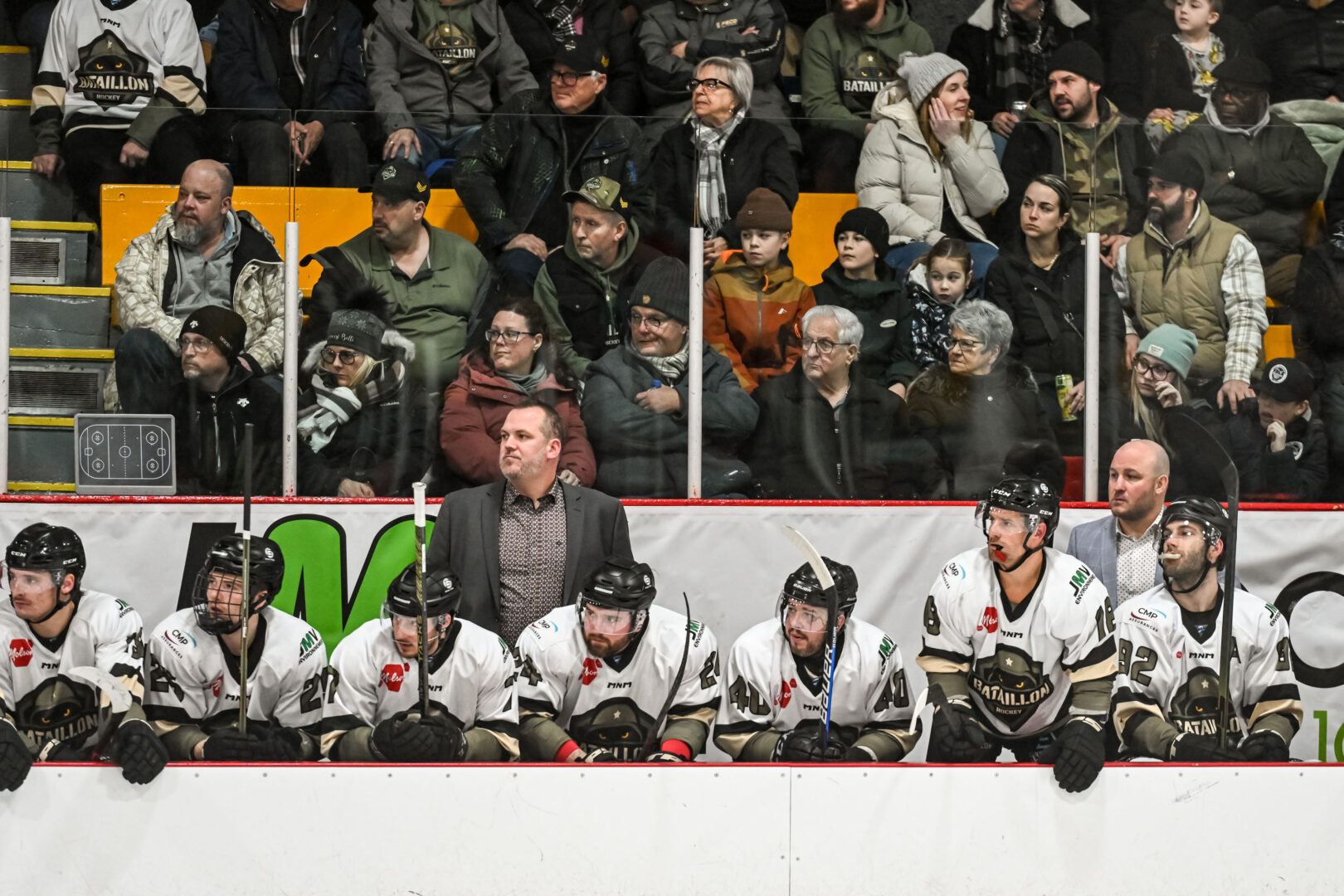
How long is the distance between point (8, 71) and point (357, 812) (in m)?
4.37

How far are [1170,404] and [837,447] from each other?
1.20 metres

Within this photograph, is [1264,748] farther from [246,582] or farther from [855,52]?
[855,52]

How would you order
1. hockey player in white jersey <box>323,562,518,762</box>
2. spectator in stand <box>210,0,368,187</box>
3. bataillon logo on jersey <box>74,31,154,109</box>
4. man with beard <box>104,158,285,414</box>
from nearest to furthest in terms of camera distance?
hockey player in white jersey <box>323,562,518,762</box> < man with beard <box>104,158,285,414</box> < bataillon logo on jersey <box>74,31,154,109</box> < spectator in stand <box>210,0,368,187</box>

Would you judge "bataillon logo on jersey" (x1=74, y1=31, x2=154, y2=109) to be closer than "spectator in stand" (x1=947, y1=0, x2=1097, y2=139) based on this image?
Yes

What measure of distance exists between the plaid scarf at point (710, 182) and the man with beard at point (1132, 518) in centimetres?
168

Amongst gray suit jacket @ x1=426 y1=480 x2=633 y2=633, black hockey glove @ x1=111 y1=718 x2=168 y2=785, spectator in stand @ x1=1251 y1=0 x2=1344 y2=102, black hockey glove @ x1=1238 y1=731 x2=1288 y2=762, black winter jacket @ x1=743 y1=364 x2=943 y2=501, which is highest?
spectator in stand @ x1=1251 y1=0 x2=1344 y2=102

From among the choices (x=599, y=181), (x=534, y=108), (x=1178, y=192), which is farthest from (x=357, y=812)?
(x=1178, y=192)

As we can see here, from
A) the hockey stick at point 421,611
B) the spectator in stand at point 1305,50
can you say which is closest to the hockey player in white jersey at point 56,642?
the hockey stick at point 421,611

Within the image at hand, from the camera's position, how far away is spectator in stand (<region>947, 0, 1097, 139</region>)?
6742 mm

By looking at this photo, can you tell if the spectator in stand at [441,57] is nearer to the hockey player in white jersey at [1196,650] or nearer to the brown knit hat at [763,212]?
the brown knit hat at [763,212]

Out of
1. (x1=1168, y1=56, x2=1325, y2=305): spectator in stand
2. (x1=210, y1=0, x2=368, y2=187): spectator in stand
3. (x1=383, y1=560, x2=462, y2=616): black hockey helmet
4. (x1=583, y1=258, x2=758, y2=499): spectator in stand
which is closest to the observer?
(x1=383, y1=560, x2=462, y2=616): black hockey helmet

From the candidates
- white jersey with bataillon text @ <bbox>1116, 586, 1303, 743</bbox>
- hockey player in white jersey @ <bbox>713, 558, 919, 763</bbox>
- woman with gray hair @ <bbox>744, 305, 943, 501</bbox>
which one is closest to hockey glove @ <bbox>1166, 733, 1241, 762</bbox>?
white jersey with bataillon text @ <bbox>1116, 586, 1303, 743</bbox>

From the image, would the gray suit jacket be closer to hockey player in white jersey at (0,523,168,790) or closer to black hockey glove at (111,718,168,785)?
hockey player in white jersey at (0,523,168,790)

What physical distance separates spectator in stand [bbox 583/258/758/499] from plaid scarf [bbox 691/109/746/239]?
196 mm
